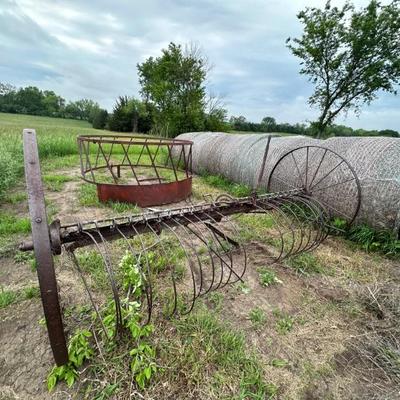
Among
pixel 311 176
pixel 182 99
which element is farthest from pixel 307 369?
pixel 182 99

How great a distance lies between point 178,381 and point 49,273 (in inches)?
39.3

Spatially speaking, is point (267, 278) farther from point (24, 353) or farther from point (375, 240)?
point (24, 353)

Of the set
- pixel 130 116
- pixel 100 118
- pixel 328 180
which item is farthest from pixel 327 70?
pixel 100 118

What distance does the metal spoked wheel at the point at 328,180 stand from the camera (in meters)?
3.18

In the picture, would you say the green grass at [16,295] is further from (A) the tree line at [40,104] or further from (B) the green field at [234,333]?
(A) the tree line at [40,104]

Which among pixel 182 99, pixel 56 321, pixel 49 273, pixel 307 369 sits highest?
pixel 182 99

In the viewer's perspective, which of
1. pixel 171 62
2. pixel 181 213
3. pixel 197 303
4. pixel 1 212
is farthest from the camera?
pixel 171 62

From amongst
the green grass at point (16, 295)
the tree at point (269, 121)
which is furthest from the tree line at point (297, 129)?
the green grass at point (16, 295)

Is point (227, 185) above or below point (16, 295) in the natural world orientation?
above

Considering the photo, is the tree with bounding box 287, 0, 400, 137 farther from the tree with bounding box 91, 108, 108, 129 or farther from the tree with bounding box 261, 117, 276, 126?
the tree with bounding box 91, 108, 108, 129

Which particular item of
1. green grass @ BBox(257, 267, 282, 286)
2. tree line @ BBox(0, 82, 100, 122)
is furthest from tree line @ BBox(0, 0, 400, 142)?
tree line @ BBox(0, 82, 100, 122)

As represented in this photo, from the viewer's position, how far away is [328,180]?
11.3 feet

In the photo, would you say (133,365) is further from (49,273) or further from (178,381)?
(49,273)

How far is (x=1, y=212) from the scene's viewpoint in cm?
374
